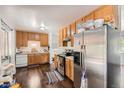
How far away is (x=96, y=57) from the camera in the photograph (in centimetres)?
181

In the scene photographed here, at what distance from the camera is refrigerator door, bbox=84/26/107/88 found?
1.68 metres

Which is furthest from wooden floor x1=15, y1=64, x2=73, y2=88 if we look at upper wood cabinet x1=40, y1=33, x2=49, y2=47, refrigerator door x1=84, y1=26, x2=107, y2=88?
upper wood cabinet x1=40, y1=33, x2=49, y2=47

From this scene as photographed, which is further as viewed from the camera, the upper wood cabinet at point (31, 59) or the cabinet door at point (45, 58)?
the cabinet door at point (45, 58)

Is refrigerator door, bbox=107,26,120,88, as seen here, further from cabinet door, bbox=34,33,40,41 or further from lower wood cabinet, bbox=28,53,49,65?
cabinet door, bbox=34,33,40,41

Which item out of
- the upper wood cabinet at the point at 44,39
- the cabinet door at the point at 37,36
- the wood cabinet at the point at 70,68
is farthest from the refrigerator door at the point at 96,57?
the upper wood cabinet at the point at 44,39

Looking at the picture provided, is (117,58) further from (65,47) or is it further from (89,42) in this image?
(65,47)

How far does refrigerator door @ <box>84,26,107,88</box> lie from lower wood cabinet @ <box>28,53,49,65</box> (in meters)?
4.51

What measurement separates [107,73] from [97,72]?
18cm

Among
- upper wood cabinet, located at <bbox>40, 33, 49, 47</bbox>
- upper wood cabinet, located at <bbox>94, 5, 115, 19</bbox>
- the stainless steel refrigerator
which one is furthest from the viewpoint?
upper wood cabinet, located at <bbox>40, 33, 49, 47</bbox>

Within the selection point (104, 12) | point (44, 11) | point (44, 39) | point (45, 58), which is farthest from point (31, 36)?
point (104, 12)

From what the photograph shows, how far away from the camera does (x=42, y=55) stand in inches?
253

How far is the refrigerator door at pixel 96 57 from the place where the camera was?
66.3 inches

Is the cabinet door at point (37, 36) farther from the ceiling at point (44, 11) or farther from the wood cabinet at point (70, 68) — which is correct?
the wood cabinet at point (70, 68)
